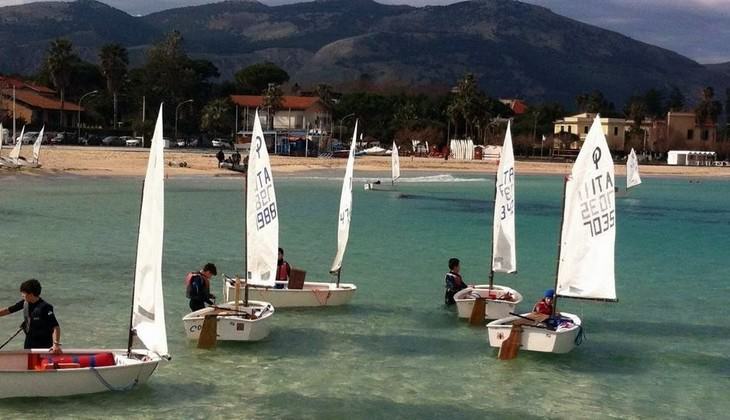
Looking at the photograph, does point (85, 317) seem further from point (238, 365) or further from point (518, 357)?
point (518, 357)

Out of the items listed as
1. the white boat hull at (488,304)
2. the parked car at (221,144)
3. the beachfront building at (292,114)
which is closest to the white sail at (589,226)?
the white boat hull at (488,304)

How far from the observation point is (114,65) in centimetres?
12419

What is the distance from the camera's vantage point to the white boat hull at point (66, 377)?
1268 cm

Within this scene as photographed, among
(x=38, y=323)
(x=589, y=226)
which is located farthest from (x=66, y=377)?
(x=589, y=226)

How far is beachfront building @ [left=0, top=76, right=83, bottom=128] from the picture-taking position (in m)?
106

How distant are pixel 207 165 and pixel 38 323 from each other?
2632 inches

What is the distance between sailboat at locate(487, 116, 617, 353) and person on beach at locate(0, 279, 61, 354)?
Answer: 7955mm

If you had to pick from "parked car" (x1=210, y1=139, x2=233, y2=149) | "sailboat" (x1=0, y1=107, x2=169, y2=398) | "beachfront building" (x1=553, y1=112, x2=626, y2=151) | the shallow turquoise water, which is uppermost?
"beachfront building" (x1=553, y1=112, x2=626, y2=151)

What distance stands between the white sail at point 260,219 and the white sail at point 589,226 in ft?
19.6

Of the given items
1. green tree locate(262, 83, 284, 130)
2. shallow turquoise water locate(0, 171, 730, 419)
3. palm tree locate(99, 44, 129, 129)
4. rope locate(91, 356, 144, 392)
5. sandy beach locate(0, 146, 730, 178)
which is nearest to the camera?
rope locate(91, 356, 144, 392)

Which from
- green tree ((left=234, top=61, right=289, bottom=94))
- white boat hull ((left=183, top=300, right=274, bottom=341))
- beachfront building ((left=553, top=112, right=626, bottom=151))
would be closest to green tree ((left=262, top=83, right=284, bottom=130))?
green tree ((left=234, top=61, right=289, bottom=94))

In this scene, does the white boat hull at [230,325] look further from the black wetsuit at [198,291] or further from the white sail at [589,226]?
the white sail at [589,226]

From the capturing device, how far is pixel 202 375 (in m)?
15.1

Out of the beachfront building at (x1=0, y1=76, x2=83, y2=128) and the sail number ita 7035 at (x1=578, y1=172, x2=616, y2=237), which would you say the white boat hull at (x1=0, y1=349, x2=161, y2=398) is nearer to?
the sail number ita 7035 at (x1=578, y1=172, x2=616, y2=237)
